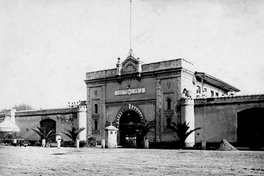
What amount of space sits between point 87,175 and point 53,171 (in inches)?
73.0

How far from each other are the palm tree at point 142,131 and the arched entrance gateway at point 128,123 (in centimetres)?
59

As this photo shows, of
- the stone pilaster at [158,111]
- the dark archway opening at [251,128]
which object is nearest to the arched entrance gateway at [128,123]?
the stone pilaster at [158,111]

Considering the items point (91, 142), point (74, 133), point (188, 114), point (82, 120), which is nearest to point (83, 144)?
point (91, 142)

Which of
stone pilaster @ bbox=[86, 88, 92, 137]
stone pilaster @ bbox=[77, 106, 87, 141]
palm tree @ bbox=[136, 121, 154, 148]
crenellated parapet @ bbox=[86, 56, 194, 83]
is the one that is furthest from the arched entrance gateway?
stone pilaster @ bbox=[77, 106, 87, 141]

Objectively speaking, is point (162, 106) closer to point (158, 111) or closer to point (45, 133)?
point (158, 111)

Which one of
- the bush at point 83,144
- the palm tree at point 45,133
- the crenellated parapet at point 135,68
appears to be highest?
the crenellated parapet at point 135,68

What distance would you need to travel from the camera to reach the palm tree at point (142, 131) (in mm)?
32406

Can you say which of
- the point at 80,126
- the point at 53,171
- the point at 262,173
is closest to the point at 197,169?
the point at 262,173

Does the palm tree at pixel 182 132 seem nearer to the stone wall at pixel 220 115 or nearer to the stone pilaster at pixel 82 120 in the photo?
the stone wall at pixel 220 115

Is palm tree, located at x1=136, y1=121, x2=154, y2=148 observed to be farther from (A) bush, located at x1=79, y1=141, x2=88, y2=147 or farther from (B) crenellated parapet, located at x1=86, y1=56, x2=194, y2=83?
(A) bush, located at x1=79, y1=141, x2=88, y2=147

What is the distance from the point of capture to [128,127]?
1369 inches

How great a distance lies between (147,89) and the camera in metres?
33.7

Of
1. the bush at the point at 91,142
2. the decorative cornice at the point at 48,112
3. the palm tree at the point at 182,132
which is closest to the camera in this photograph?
the palm tree at the point at 182,132

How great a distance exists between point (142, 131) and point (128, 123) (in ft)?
9.44
